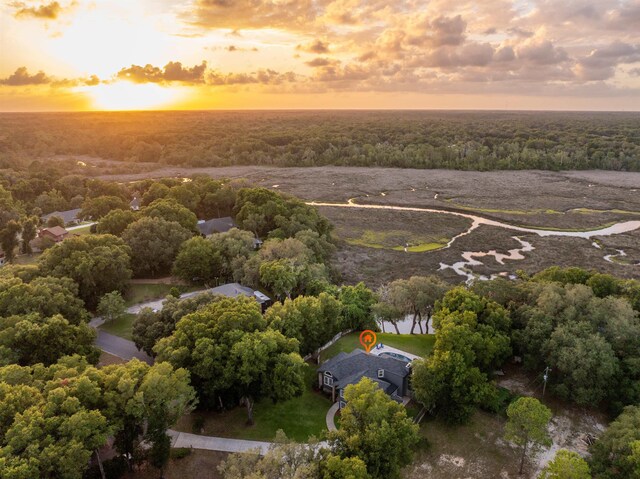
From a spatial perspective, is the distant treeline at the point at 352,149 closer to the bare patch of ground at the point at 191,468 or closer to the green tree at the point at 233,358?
the green tree at the point at 233,358

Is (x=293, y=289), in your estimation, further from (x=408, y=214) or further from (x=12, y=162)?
A: (x=12, y=162)

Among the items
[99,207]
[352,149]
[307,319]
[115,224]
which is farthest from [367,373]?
[352,149]

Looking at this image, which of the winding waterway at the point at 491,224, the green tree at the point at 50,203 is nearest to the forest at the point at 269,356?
the winding waterway at the point at 491,224

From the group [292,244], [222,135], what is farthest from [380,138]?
[292,244]

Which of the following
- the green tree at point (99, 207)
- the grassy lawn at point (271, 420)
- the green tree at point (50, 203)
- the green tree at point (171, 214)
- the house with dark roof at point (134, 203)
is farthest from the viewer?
the house with dark roof at point (134, 203)

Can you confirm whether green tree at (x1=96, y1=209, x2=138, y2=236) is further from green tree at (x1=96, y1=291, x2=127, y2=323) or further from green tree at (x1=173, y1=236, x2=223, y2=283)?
green tree at (x1=96, y1=291, x2=127, y2=323)

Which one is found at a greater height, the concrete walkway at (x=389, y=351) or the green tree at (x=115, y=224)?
the green tree at (x=115, y=224)
